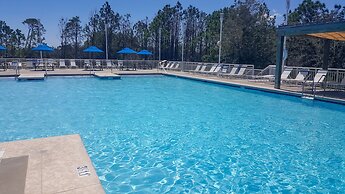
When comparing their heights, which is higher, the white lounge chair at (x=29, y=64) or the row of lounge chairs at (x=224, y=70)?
the white lounge chair at (x=29, y=64)

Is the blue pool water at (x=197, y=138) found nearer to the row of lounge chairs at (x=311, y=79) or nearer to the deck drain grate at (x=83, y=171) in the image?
the deck drain grate at (x=83, y=171)

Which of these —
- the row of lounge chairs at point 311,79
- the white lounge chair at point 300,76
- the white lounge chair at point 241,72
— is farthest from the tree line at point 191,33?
the white lounge chair at point 300,76

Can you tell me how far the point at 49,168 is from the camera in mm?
3301

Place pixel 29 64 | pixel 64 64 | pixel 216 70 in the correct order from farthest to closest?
pixel 64 64 → pixel 29 64 → pixel 216 70

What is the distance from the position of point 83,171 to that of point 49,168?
46cm

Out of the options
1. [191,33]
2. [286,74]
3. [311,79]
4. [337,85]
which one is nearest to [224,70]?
[286,74]

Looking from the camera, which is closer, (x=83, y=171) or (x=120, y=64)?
(x=83, y=171)

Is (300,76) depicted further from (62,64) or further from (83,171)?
(62,64)

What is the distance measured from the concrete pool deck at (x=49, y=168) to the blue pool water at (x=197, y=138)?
1.65 feet

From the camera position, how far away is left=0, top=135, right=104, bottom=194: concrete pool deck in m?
2.83

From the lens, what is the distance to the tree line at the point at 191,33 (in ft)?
83.0

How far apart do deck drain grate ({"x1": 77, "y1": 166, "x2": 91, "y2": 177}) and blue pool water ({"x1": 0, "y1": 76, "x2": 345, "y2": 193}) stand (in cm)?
46

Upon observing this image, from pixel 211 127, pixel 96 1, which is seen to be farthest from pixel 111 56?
pixel 211 127

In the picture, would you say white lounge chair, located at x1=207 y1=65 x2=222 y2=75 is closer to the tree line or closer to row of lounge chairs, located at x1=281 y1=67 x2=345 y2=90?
row of lounge chairs, located at x1=281 y1=67 x2=345 y2=90
